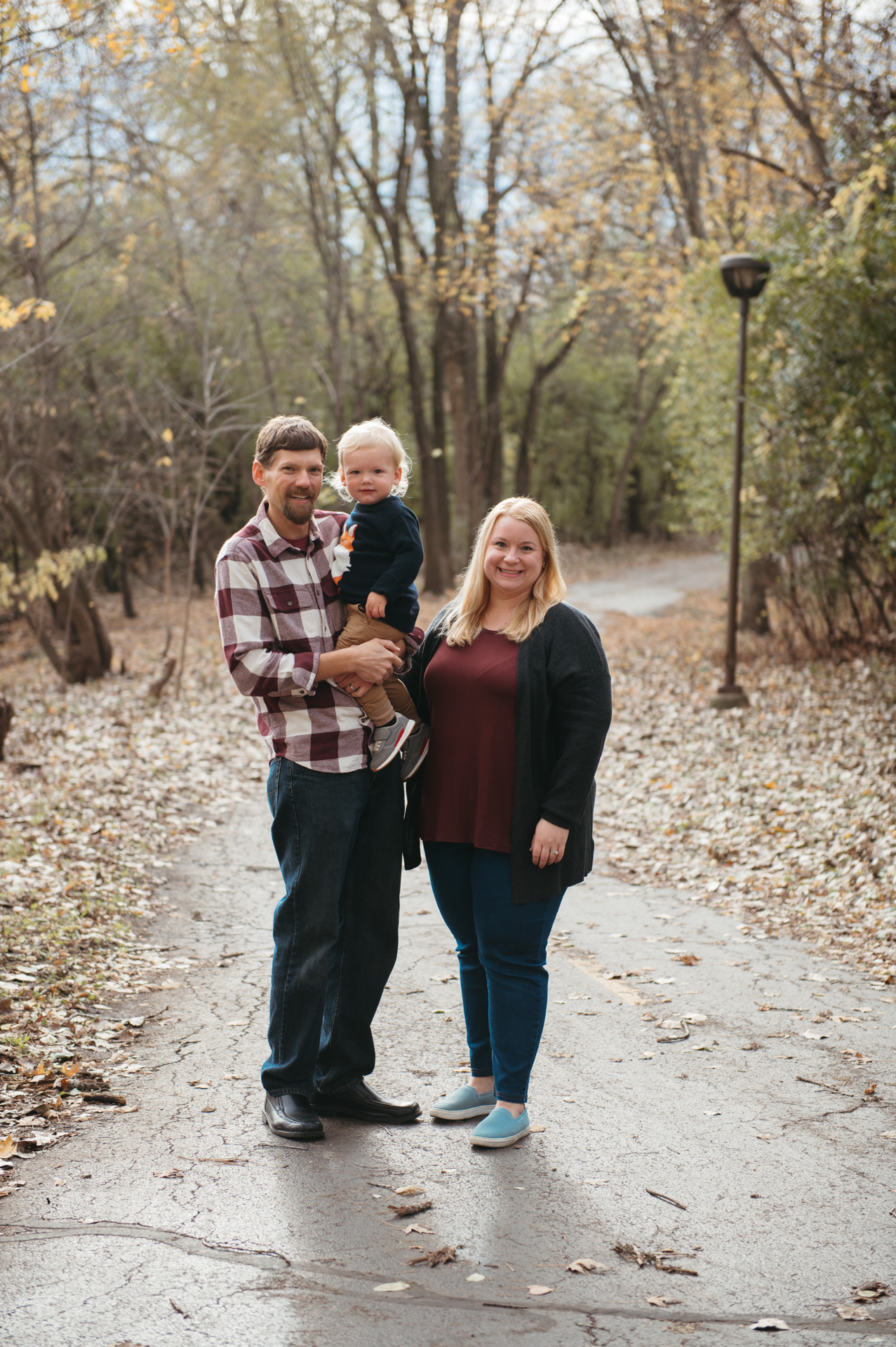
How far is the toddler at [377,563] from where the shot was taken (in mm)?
3559

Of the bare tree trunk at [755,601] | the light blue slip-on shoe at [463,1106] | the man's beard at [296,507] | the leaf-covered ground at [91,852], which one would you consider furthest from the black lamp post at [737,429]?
the man's beard at [296,507]

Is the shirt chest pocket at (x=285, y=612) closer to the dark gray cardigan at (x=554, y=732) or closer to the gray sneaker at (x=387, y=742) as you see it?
the gray sneaker at (x=387, y=742)

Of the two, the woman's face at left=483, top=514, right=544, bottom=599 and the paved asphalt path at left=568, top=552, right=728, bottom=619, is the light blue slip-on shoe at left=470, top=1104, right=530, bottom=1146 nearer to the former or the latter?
the woman's face at left=483, top=514, right=544, bottom=599

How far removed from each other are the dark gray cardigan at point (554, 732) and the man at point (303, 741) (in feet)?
1.42

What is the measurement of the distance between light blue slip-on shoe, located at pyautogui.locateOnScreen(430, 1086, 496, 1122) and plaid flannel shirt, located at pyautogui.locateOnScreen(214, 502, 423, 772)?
1195 mm

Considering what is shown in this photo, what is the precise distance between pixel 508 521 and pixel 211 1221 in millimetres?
2206

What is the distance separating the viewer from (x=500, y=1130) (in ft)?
11.7

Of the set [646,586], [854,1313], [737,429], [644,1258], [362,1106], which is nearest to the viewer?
[854,1313]

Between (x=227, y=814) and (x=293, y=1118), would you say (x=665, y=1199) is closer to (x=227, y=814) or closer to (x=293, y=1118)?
(x=293, y=1118)

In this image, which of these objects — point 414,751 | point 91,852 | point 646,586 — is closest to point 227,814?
point 91,852

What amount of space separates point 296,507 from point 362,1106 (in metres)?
1.98

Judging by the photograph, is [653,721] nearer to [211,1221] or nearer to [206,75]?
[211,1221]

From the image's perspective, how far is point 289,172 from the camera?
20.4 metres

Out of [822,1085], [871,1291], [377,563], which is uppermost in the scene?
[377,563]
